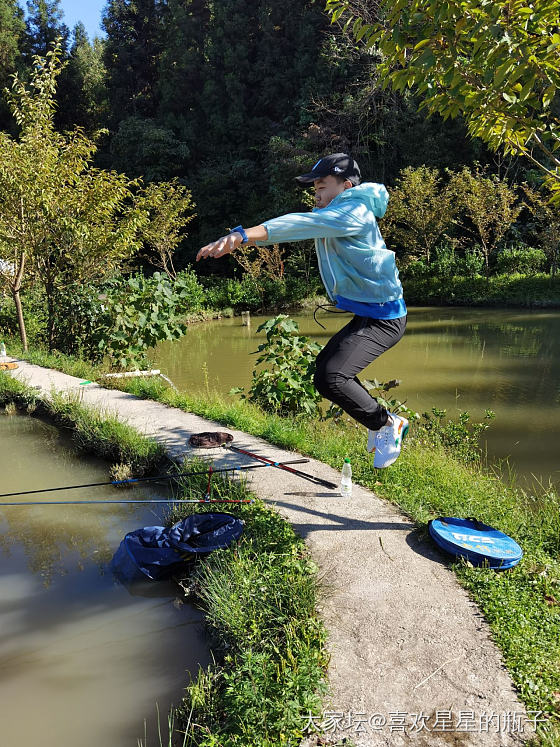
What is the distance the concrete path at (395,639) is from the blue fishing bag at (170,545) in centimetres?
45

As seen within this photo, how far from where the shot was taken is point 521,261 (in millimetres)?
25125

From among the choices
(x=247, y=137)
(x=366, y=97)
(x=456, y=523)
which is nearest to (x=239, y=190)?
(x=247, y=137)

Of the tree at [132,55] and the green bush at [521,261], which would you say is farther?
the tree at [132,55]

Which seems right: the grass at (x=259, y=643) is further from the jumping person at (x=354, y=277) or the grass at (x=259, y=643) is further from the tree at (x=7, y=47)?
the tree at (x=7, y=47)

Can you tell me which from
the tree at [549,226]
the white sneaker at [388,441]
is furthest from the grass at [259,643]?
the tree at [549,226]

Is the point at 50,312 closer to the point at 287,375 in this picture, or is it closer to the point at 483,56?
the point at 287,375

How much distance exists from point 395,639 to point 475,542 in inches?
35.0

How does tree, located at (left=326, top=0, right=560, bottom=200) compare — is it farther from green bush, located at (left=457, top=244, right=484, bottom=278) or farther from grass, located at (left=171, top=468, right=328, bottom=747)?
green bush, located at (left=457, top=244, right=484, bottom=278)

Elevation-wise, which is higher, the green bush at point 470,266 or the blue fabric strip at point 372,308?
the green bush at point 470,266

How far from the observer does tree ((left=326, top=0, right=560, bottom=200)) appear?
332 cm

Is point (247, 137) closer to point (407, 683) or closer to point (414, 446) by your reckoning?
point (414, 446)

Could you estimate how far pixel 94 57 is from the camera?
4222 cm

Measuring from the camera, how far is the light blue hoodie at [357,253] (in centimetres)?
314

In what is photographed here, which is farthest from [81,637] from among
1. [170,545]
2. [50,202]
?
[50,202]
